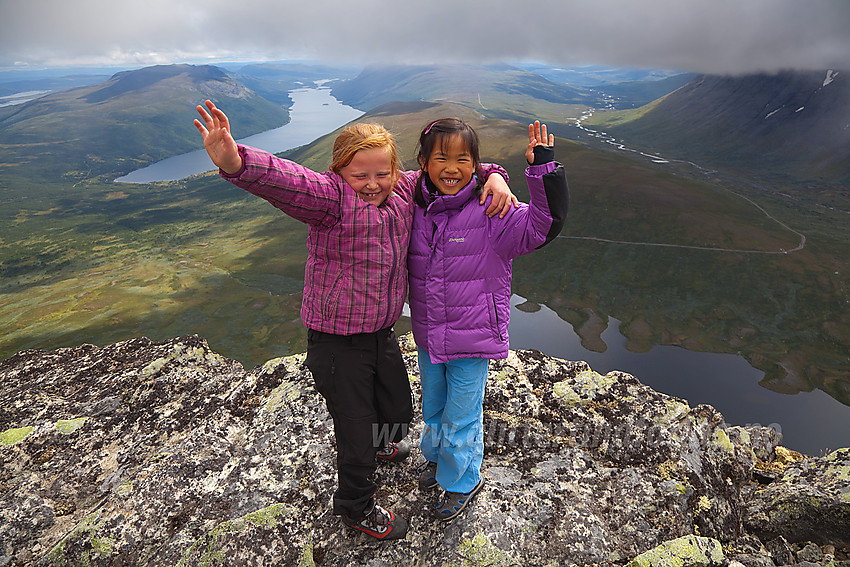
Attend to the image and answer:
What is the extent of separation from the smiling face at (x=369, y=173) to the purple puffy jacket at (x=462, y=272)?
2.16 feet

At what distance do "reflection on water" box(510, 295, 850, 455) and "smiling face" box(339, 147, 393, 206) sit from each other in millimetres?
110250

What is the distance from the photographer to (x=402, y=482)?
21.8 ft

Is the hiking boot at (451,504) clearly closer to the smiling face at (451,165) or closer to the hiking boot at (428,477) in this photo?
the hiking boot at (428,477)

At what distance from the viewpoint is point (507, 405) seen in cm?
800

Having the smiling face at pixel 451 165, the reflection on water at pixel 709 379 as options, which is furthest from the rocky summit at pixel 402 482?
the reflection on water at pixel 709 379

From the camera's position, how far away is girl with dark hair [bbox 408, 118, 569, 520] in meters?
4.87

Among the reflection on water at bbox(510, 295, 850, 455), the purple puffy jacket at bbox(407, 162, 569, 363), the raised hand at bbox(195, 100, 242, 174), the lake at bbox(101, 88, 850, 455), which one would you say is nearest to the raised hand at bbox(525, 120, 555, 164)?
the purple puffy jacket at bbox(407, 162, 569, 363)

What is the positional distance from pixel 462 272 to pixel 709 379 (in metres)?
132

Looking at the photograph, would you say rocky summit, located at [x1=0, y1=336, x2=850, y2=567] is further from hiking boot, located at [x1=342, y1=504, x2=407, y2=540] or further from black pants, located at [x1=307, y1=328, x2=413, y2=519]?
black pants, located at [x1=307, y1=328, x2=413, y2=519]

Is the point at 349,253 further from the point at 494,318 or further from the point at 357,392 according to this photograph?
the point at 494,318

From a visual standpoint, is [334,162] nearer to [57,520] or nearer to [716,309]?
[57,520]

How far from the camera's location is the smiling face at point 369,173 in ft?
15.8

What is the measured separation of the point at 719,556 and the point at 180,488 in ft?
23.0

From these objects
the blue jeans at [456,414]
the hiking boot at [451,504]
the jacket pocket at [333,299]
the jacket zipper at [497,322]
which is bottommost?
the hiking boot at [451,504]
